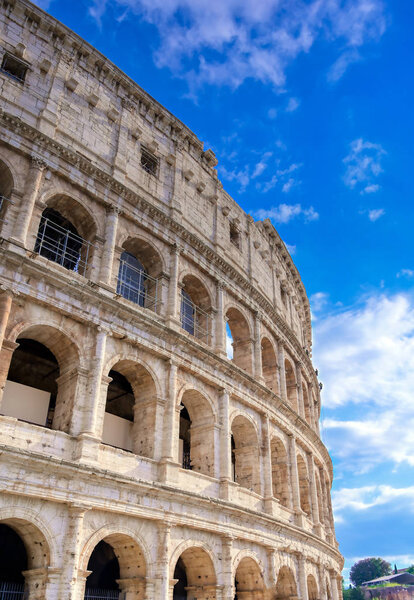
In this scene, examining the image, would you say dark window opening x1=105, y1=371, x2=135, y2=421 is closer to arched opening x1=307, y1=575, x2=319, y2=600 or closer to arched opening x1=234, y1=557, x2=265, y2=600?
arched opening x1=234, y1=557, x2=265, y2=600

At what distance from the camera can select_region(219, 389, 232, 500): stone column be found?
15.9 meters

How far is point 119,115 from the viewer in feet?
61.6

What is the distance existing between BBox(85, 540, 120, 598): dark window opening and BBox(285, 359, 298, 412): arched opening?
12175 millimetres

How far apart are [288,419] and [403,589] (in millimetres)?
70834

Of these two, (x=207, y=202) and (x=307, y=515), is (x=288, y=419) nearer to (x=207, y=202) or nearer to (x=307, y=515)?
(x=307, y=515)

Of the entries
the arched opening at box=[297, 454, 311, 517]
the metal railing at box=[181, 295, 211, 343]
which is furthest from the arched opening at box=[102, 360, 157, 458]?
the arched opening at box=[297, 454, 311, 517]

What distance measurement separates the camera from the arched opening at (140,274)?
1731 cm

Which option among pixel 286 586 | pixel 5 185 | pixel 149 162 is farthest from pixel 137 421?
pixel 149 162

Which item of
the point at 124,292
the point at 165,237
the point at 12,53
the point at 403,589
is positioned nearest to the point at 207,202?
the point at 165,237

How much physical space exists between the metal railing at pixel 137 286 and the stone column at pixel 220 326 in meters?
2.88

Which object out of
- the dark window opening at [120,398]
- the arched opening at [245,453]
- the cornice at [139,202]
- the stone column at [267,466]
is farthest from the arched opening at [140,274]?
the stone column at [267,466]

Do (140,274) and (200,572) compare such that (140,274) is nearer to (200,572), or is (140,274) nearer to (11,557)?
(11,557)

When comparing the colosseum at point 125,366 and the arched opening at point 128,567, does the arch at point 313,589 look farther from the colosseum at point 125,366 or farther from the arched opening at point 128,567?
the arched opening at point 128,567

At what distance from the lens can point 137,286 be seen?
17.8m
